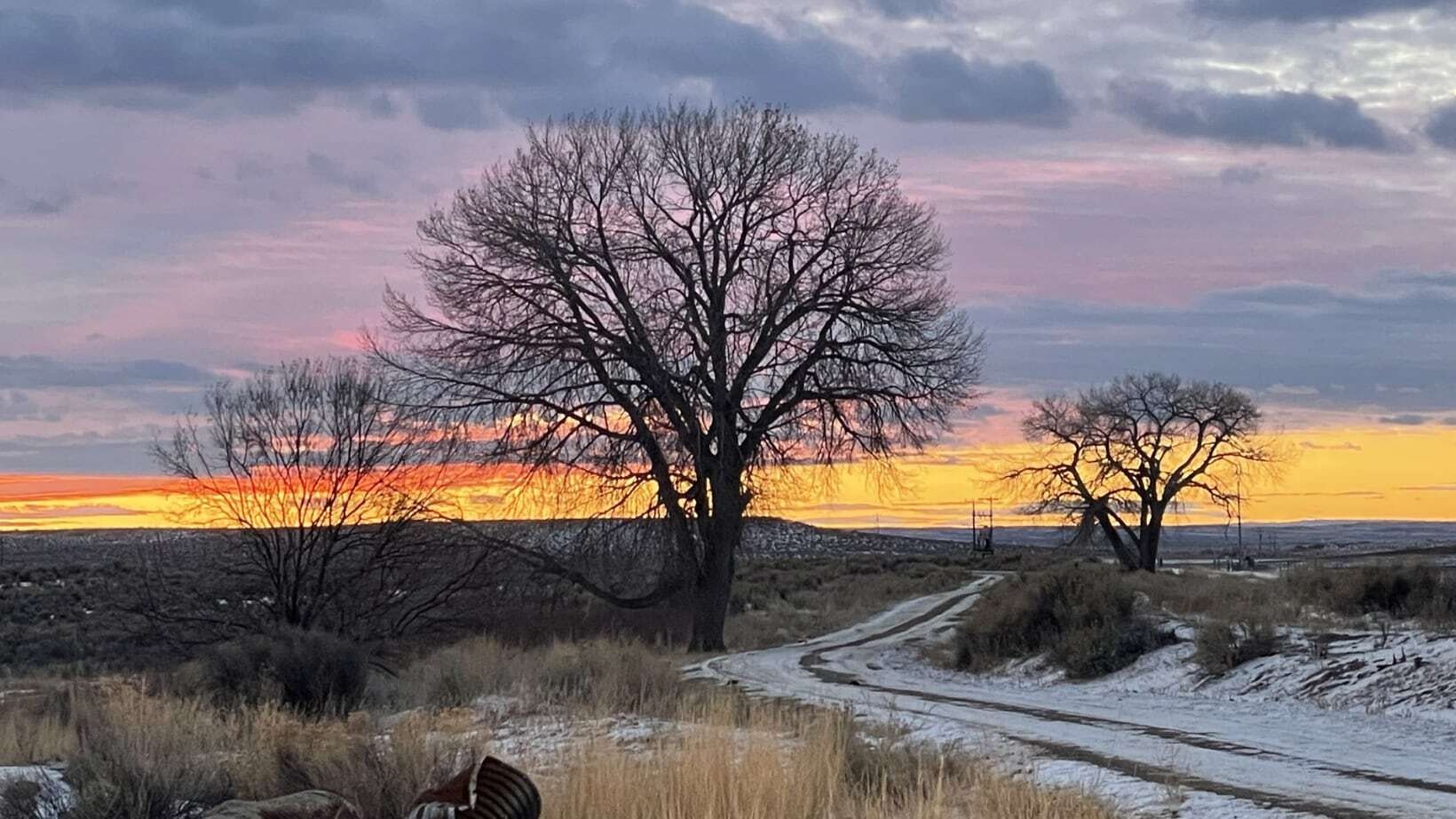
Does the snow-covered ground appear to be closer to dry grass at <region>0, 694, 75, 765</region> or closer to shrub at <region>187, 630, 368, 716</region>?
shrub at <region>187, 630, 368, 716</region>

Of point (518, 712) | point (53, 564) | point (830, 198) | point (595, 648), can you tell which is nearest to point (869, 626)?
point (830, 198)

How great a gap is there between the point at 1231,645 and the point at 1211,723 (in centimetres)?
520

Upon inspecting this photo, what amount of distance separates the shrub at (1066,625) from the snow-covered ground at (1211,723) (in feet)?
2.22

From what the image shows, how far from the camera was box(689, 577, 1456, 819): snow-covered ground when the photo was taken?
10688 mm

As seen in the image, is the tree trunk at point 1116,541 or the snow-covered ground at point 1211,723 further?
the tree trunk at point 1116,541

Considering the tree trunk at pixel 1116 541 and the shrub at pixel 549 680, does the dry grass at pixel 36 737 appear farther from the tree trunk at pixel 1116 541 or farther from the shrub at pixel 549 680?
the tree trunk at pixel 1116 541

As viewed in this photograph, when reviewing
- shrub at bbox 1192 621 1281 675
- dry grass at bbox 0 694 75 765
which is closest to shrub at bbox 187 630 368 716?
dry grass at bbox 0 694 75 765

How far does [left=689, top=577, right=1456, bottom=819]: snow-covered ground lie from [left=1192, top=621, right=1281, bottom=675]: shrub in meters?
0.34

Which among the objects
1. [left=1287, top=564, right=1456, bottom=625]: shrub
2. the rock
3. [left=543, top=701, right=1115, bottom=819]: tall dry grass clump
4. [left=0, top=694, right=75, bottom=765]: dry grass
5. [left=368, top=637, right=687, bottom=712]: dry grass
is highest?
[left=1287, top=564, right=1456, bottom=625]: shrub

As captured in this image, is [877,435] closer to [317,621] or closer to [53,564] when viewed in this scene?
[317,621]

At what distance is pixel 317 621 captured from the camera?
102ft

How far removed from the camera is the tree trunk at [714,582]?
1380 inches

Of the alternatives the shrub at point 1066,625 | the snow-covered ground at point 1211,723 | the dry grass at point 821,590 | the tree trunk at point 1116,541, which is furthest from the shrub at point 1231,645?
the tree trunk at point 1116,541

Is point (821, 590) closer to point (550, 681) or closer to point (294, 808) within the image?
point (550, 681)
